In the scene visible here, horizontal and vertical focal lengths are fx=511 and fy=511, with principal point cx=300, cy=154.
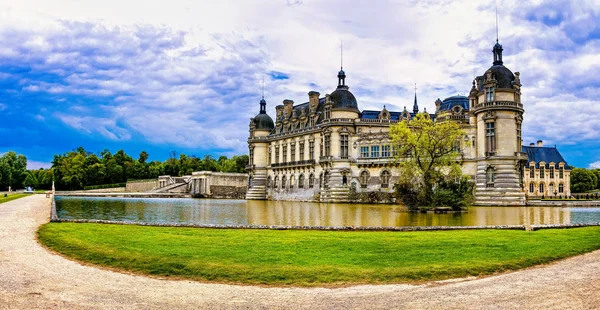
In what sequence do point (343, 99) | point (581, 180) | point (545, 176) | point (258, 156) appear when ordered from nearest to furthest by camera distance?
1. point (343, 99)
2. point (258, 156)
3. point (545, 176)
4. point (581, 180)

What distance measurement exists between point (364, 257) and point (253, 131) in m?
71.7

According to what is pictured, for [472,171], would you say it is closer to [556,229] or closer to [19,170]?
[556,229]

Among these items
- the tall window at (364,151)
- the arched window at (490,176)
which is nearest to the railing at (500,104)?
the arched window at (490,176)

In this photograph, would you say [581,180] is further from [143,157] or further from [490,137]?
[143,157]

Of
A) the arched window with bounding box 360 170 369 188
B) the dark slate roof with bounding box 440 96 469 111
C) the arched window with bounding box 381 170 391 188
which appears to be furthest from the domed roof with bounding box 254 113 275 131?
the dark slate roof with bounding box 440 96 469 111

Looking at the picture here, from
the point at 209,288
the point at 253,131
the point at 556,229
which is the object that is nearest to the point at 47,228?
the point at 209,288

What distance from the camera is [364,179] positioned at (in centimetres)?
6469

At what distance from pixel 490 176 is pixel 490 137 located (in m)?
4.22

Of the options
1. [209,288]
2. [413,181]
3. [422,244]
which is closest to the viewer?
[209,288]

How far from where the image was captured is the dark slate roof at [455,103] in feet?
215

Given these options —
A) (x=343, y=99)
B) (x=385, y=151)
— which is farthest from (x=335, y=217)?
(x=343, y=99)

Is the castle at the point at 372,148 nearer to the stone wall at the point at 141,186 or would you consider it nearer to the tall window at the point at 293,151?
the tall window at the point at 293,151

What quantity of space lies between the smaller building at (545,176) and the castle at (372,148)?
16 cm

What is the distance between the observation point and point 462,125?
5772 cm
